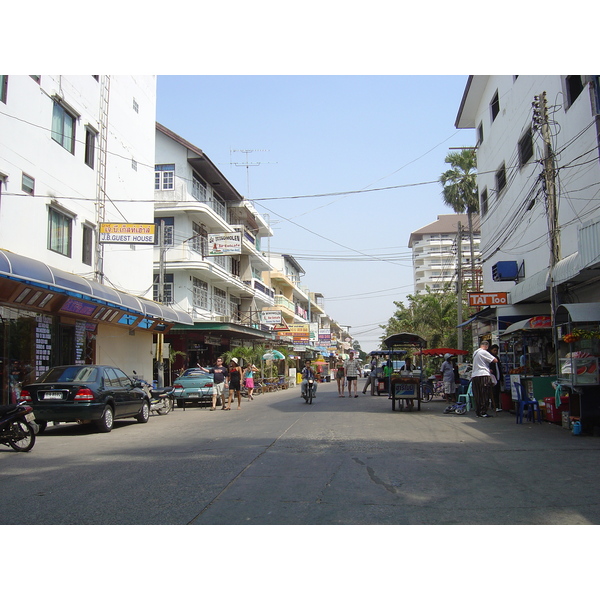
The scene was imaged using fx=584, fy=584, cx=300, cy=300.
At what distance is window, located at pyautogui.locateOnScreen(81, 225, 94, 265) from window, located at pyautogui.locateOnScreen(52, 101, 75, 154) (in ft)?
9.30

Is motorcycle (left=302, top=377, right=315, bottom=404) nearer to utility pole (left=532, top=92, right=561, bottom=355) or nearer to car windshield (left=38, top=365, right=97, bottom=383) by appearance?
car windshield (left=38, top=365, right=97, bottom=383)

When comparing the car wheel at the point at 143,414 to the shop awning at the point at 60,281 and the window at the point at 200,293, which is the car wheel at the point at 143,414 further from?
the window at the point at 200,293

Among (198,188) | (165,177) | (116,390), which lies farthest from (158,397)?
(198,188)

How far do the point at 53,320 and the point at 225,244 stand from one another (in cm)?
976

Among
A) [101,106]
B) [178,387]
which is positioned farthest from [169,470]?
[101,106]

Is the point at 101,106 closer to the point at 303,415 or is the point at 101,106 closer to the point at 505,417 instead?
the point at 303,415

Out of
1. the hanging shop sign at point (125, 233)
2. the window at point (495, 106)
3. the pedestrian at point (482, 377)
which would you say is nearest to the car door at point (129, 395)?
the hanging shop sign at point (125, 233)

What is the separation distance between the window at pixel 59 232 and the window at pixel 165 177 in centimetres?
1384

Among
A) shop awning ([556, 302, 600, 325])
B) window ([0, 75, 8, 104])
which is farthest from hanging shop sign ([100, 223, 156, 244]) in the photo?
shop awning ([556, 302, 600, 325])

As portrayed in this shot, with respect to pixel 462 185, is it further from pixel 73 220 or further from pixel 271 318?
pixel 73 220

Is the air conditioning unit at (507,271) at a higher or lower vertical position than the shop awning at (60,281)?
higher

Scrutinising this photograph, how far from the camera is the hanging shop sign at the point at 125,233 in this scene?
19969 mm

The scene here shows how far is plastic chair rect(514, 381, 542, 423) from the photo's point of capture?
44.7 ft

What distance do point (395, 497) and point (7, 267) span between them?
34.5 feet
